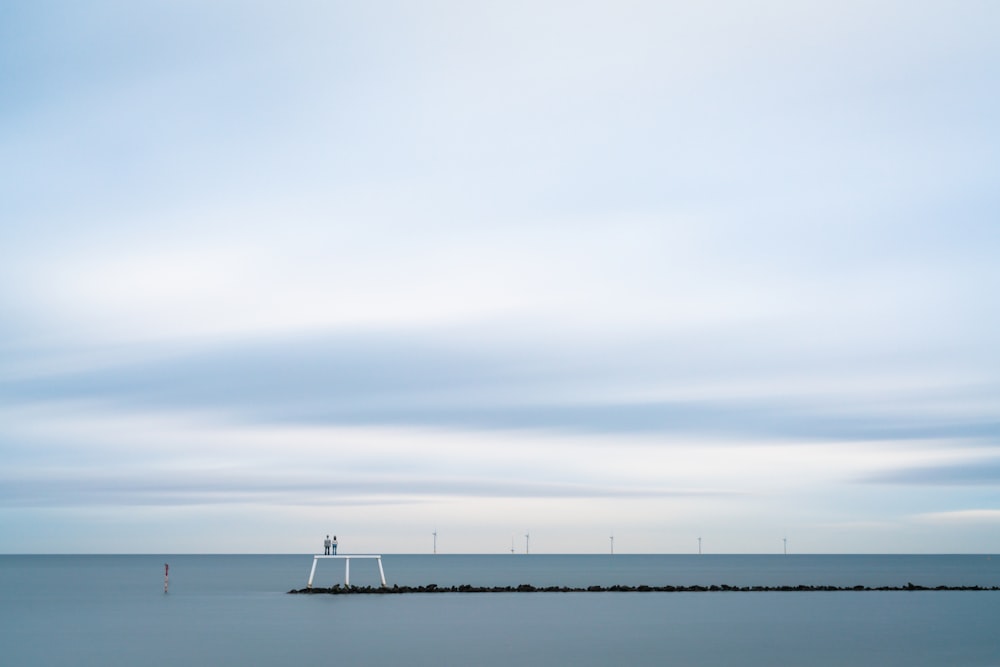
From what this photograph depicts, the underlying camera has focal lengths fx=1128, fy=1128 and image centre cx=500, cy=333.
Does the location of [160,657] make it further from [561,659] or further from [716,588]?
[716,588]

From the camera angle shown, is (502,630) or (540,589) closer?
(502,630)

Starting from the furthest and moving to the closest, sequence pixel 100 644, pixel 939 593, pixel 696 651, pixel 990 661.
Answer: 1. pixel 939 593
2. pixel 100 644
3. pixel 696 651
4. pixel 990 661

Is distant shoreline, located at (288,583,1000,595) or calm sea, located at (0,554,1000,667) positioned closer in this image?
calm sea, located at (0,554,1000,667)

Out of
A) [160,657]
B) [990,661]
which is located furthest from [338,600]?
[990,661]

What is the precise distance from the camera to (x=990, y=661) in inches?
1633

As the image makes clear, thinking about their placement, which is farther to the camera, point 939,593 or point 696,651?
point 939,593

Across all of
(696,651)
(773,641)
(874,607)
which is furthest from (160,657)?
(874,607)

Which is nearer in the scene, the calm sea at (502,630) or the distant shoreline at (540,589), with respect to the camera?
the calm sea at (502,630)

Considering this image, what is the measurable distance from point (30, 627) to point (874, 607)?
48.6 meters

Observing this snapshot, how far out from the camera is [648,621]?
59062 millimetres

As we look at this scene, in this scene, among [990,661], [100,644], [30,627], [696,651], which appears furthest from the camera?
[30,627]

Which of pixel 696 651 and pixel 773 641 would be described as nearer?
pixel 696 651

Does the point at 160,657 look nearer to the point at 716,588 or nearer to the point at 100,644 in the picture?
the point at 100,644

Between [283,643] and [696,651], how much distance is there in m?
17.1
